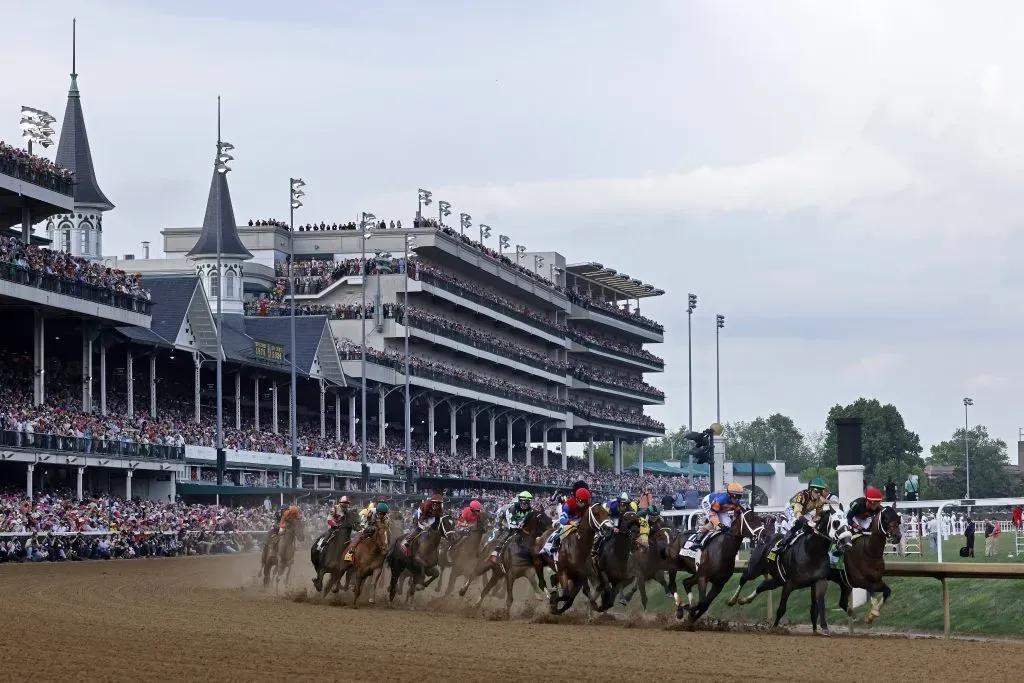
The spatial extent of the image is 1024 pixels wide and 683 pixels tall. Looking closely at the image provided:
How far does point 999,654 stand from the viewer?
1691 centimetres

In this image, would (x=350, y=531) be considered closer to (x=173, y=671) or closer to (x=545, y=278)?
(x=173, y=671)

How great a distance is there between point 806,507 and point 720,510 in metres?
1.37

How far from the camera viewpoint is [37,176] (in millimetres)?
47938

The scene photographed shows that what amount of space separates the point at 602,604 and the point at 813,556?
3.35 metres

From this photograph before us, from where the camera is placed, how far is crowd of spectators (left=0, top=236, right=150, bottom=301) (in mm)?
44031

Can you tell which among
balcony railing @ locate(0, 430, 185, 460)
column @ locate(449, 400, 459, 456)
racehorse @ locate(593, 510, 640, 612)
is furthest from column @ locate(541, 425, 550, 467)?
racehorse @ locate(593, 510, 640, 612)

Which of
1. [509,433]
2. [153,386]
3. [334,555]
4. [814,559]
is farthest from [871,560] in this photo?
[509,433]

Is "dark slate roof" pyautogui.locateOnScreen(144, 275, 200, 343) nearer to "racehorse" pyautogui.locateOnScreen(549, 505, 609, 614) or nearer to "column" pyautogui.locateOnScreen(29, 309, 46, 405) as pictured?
"column" pyautogui.locateOnScreen(29, 309, 46, 405)

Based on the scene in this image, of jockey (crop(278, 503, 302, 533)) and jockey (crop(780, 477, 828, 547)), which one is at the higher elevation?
jockey (crop(780, 477, 828, 547))

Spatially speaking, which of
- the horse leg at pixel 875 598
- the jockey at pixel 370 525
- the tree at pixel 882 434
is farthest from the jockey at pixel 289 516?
the tree at pixel 882 434

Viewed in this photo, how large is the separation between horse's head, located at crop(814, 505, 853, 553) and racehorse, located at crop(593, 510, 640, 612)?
2747 mm

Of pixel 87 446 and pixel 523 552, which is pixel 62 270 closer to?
pixel 87 446

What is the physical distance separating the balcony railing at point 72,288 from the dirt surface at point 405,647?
19.4 meters

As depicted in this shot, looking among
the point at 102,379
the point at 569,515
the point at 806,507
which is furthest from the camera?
the point at 102,379
